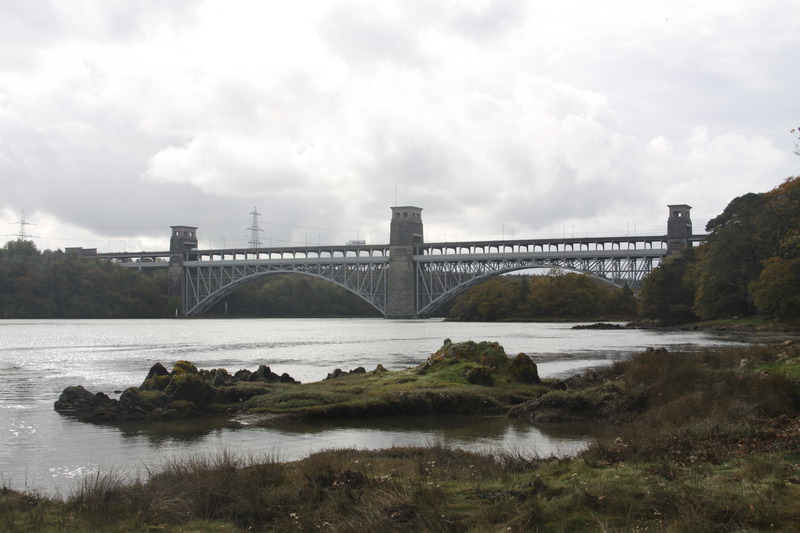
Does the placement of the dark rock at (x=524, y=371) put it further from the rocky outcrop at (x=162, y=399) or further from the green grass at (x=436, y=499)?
the green grass at (x=436, y=499)

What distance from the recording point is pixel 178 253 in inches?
5778

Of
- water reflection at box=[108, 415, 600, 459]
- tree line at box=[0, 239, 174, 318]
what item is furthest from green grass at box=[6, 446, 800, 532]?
tree line at box=[0, 239, 174, 318]

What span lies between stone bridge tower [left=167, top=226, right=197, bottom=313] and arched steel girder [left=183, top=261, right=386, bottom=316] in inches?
51.6

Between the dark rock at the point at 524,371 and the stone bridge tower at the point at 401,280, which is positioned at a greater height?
the stone bridge tower at the point at 401,280

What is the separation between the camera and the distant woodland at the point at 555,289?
5778 cm

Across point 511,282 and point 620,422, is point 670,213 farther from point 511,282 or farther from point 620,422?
point 620,422

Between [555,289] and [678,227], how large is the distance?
19.6 metres

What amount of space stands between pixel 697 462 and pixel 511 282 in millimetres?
111469

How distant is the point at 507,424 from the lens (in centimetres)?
1655

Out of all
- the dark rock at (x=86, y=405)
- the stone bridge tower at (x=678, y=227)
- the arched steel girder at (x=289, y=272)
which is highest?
the stone bridge tower at (x=678, y=227)

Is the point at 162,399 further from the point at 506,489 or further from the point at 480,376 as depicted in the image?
the point at 506,489

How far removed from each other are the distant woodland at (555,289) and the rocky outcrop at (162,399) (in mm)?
22775

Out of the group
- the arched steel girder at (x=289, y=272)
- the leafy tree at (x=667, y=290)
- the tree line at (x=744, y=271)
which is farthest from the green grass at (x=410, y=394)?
the arched steel girder at (x=289, y=272)

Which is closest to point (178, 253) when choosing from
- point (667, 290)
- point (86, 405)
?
point (667, 290)
